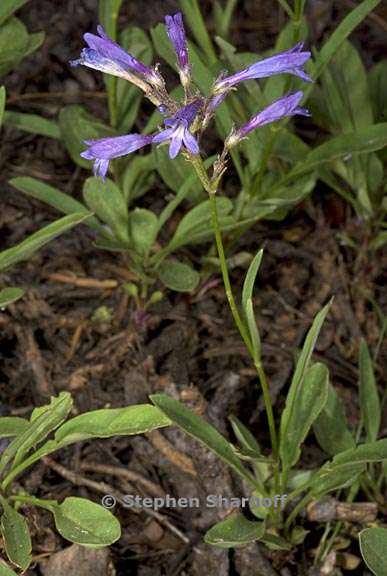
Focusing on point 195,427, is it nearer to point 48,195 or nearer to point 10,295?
point 10,295

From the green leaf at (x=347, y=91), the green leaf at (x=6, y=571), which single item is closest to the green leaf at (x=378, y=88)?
the green leaf at (x=347, y=91)

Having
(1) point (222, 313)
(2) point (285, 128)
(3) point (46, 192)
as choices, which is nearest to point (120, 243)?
(3) point (46, 192)

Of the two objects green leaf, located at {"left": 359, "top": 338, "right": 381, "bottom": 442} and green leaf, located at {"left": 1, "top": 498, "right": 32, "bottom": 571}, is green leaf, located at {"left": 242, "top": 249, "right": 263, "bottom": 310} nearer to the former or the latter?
green leaf, located at {"left": 359, "top": 338, "right": 381, "bottom": 442}

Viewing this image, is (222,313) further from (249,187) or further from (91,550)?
(91,550)

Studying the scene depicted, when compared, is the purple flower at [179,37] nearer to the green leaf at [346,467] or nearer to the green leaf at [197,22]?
the green leaf at [346,467]

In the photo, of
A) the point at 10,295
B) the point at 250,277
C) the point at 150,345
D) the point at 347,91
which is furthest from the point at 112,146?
the point at 347,91

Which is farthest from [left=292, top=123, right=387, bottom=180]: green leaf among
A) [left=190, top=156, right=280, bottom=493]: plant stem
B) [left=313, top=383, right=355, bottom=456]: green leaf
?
[left=313, top=383, right=355, bottom=456]: green leaf
